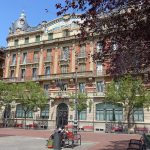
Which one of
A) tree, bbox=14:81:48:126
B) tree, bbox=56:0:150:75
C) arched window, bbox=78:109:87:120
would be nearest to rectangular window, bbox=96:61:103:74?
arched window, bbox=78:109:87:120

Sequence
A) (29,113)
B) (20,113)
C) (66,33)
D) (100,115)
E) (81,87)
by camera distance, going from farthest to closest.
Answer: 1. (66,33)
2. (20,113)
3. (29,113)
4. (81,87)
5. (100,115)

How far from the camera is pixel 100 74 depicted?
41.5 metres

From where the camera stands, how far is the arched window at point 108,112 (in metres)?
39.3

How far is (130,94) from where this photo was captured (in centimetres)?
3441

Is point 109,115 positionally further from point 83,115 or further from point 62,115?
point 62,115

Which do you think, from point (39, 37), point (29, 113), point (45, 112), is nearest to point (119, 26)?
point (45, 112)

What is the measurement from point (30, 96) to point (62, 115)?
5.89 metres

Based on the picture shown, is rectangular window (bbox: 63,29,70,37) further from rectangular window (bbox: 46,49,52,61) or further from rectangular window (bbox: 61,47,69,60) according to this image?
rectangular window (bbox: 46,49,52,61)

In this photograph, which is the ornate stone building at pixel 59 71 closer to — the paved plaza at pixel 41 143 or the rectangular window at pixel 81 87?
the rectangular window at pixel 81 87

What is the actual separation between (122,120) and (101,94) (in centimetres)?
480

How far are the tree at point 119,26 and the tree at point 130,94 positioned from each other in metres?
22.3

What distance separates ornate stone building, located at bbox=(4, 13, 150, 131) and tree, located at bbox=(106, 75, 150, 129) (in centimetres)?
381

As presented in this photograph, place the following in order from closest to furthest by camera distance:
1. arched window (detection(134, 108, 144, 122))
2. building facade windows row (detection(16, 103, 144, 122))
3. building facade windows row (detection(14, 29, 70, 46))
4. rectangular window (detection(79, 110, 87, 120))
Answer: arched window (detection(134, 108, 144, 122)) → building facade windows row (detection(16, 103, 144, 122)) → rectangular window (detection(79, 110, 87, 120)) → building facade windows row (detection(14, 29, 70, 46))

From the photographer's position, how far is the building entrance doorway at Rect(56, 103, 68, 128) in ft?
140
